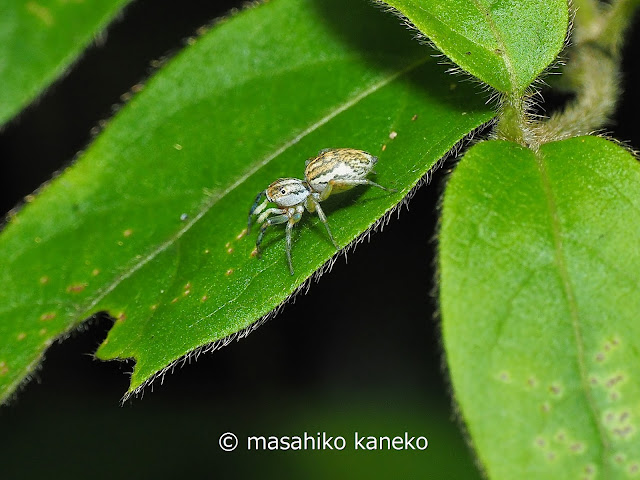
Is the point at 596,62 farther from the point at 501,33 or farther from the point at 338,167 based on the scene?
the point at 338,167

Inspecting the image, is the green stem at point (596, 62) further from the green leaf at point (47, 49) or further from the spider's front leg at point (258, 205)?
the green leaf at point (47, 49)

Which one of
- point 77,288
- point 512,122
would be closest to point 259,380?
point 77,288

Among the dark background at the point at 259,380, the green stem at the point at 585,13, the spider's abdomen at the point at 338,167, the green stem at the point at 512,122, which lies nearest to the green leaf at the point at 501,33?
the green stem at the point at 512,122

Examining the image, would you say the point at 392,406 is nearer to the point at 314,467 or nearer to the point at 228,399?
the point at 314,467

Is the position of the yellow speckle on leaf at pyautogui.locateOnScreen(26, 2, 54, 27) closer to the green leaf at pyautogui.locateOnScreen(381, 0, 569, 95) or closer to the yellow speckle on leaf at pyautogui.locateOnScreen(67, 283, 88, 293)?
the yellow speckle on leaf at pyautogui.locateOnScreen(67, 283, 88, 293)

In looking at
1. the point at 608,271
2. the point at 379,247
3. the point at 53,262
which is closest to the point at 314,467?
the point at 379,247
